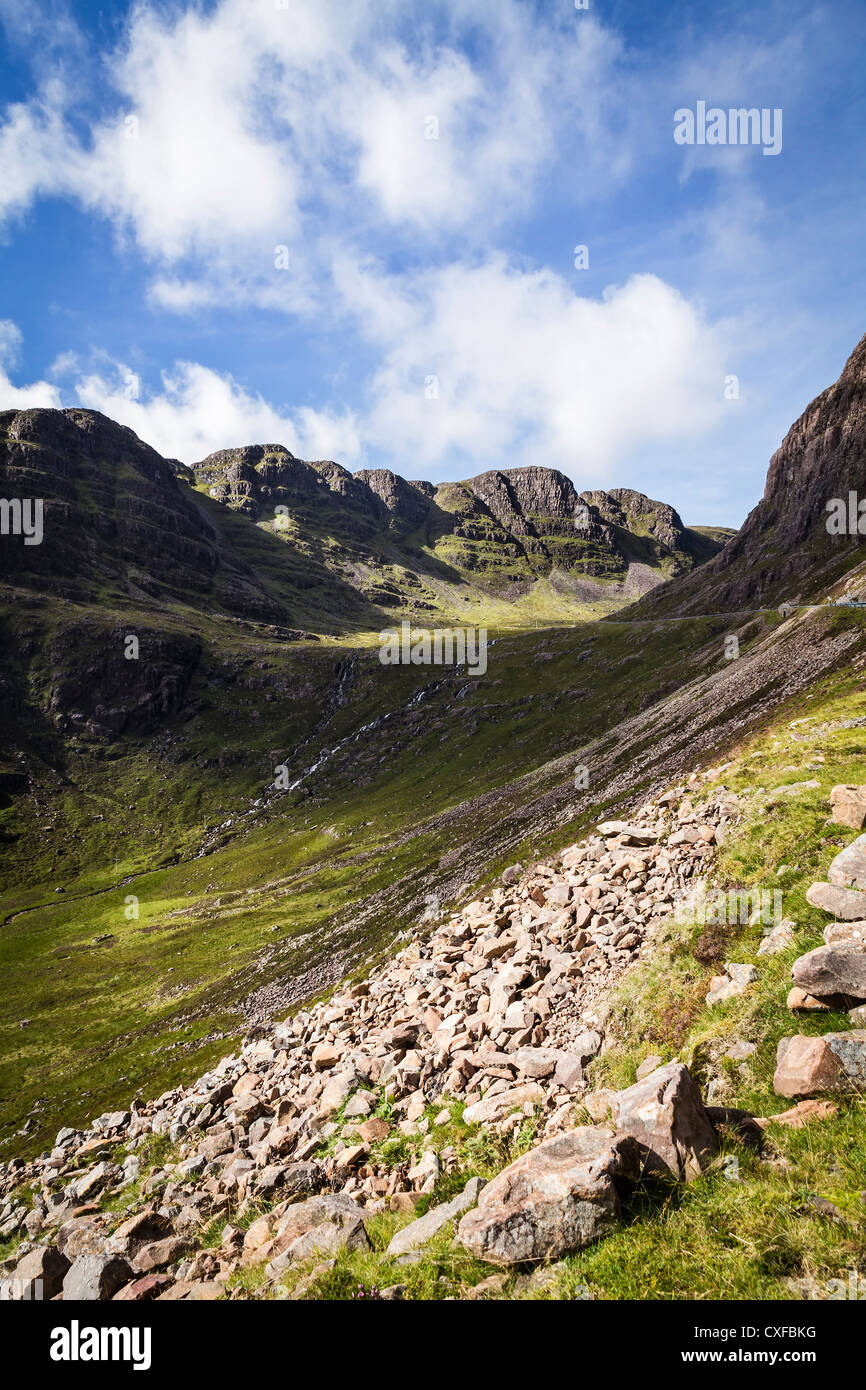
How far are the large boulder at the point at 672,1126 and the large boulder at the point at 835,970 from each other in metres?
2.77

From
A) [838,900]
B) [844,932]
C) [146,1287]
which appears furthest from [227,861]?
[844,932]

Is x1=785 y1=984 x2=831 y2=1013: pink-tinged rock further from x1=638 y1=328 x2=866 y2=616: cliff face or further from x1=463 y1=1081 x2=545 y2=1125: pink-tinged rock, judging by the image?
x1=638 y1=328 x2=866 y2=616: cliff face

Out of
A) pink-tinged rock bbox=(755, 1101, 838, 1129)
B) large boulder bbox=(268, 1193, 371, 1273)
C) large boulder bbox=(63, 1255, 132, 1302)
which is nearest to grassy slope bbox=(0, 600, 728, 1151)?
large boulder bbox=(63, 1255, 132, 1302)

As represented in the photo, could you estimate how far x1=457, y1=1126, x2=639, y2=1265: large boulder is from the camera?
736 cm

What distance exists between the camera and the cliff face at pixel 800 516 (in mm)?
143125

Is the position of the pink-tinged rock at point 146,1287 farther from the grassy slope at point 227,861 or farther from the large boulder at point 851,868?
the grassy slope at point 227,861

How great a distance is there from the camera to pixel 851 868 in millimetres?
12391

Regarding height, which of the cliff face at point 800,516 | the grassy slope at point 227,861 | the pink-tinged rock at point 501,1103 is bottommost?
the grassy slope at point 227,861

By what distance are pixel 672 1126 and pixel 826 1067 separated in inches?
95.0

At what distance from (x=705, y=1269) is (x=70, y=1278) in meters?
13.7

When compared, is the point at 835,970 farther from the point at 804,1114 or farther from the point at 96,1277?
the point at 96,1277

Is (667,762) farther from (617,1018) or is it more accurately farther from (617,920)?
(617,1018)

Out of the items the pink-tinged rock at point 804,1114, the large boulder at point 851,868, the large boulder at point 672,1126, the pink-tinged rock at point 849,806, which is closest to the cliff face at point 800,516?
the pink-tinged rock at point 849,806

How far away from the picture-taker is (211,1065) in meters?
44.8
